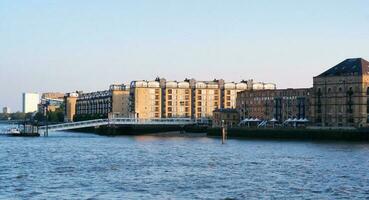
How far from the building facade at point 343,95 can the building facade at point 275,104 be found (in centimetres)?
703

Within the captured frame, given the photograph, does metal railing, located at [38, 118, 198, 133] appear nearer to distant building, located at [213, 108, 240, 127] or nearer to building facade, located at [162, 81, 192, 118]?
distant building, located at [213, 108, 240, 127]

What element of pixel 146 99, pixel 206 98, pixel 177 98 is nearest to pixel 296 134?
pixel 177 98

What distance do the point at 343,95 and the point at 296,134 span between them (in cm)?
1139

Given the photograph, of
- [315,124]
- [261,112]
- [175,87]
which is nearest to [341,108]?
[315,124]

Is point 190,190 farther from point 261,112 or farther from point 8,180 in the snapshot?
point 261,112

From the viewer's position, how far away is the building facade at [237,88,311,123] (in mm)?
139375

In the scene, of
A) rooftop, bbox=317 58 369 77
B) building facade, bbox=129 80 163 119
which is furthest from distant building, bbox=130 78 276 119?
rooftop, bbox=317 58 369 77

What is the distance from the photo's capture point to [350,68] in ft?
416

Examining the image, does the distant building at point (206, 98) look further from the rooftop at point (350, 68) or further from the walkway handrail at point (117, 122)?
the rooftop at point (350, 68)

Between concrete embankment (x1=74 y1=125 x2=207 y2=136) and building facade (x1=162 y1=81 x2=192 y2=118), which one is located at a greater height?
building facade (x1=162 y1=81 x2=192 y2=118)

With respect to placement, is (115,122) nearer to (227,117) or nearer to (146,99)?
(227,117)

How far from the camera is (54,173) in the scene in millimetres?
56875

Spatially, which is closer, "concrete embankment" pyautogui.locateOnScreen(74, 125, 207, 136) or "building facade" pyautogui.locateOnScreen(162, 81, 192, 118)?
"concrete embankment" pyautogui.locateOnScreen(74, 125, 207, 136)

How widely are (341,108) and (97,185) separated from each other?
84.7 meters
